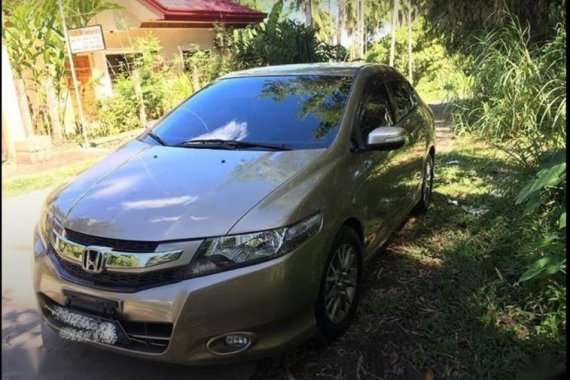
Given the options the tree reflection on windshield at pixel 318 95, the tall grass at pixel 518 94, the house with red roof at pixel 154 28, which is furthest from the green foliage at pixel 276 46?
the tree reflection on windshield at pixel 318 95

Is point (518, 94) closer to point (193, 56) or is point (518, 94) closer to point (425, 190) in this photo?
point (425, 190)

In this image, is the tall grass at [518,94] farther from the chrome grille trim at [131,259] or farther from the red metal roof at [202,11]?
the red metal roof at [202,11]

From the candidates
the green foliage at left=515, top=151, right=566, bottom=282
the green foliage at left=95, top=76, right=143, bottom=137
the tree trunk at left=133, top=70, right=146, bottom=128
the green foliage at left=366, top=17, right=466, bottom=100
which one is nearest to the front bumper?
the green foliage at left=515, top=151, right=566, bottom=282

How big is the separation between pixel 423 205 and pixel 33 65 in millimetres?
7711

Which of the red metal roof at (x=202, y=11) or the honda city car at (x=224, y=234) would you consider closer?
the honda city car at (x=224, y=234)

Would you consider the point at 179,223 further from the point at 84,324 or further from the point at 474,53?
the point at 474,53

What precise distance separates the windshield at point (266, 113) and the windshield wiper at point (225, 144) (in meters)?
0.03

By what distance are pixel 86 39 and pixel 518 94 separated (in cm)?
694

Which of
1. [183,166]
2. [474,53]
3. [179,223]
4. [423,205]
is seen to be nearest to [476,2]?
[474,53]

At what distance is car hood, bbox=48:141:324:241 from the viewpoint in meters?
2.71

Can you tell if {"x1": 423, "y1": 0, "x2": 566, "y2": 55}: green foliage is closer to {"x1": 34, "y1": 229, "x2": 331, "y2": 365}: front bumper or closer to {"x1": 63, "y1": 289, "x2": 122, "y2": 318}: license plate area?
{"x1": 34, "y1": 229, "x2": 331, "y2": 365}: front bumper

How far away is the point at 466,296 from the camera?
3752mm

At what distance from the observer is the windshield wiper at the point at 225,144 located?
11.8 feet

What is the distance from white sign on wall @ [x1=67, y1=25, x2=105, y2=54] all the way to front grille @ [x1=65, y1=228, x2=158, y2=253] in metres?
7.31
